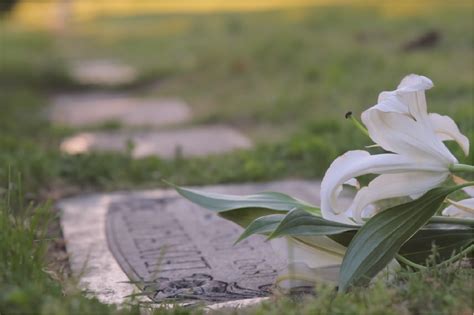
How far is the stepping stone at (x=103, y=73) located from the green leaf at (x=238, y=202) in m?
6.84

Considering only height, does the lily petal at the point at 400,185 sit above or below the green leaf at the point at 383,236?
above

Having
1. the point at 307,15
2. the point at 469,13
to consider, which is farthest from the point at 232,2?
the point at 469,13

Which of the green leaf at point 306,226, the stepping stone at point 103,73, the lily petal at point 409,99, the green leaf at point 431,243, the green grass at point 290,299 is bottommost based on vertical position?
the green grass at point 290,299

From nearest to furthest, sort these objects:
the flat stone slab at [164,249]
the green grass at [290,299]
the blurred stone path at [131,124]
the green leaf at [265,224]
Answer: the green grass at [290,299]
the green leaf at [265,224]
the flat stone slab at [164,249]
the blurred stone path at [131,124]

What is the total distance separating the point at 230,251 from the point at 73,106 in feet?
17.4

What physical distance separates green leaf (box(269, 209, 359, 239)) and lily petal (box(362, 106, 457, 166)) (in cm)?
27

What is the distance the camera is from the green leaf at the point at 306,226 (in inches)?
103

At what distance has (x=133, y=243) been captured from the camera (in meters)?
3.72

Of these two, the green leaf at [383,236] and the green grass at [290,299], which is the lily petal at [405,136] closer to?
the green leaf at [383,236]

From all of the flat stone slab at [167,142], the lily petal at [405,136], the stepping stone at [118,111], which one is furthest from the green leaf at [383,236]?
the stepping stone at [118,111]

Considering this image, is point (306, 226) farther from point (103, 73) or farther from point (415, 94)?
point (103, 73)

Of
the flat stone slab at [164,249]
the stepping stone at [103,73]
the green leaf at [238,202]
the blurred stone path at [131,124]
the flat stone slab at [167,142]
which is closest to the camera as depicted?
the green leaf at [238,202]

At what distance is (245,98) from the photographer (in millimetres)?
7609

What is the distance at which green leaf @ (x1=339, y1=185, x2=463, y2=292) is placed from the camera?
255cm
